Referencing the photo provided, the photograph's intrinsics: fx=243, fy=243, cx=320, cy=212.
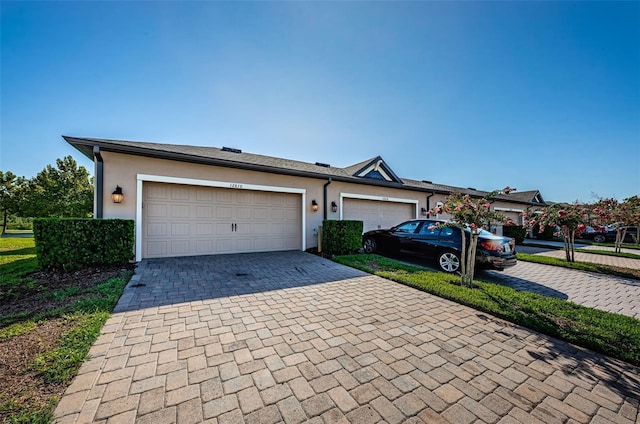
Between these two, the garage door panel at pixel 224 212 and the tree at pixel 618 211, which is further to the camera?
the tree at pixel 618 211

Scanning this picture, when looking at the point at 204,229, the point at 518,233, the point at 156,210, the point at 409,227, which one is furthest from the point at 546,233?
the point at 156,210

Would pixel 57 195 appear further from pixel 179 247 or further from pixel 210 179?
pixel 210 179

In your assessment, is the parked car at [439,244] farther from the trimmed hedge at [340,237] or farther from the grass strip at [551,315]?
the grass strip at [551,315]

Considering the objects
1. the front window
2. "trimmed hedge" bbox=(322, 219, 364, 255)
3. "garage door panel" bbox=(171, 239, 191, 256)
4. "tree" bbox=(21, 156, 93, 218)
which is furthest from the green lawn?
"tree" bbox=(21, 156, 93, 218)

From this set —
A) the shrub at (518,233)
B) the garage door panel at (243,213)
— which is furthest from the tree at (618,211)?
the garage door panel at (243,213)

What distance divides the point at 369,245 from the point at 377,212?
8.90ft

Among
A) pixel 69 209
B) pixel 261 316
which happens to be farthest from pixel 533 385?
pixel 69 209

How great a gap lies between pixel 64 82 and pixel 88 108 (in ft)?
3.63

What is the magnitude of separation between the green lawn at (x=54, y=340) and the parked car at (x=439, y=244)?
221 inches

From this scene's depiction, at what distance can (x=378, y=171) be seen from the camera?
11711mm

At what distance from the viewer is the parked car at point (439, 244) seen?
5625 millimetres

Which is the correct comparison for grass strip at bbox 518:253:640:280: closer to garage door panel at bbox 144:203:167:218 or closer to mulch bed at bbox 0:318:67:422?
mulch bed at bbox 0:318:67:422

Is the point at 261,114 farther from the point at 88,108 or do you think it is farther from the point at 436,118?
the point at 436,118

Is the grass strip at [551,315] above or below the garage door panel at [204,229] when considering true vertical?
below
